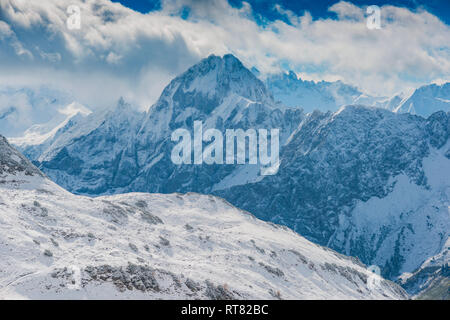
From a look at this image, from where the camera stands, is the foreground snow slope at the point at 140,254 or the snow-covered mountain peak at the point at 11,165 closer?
the foreground snow slope at the point at 140,254

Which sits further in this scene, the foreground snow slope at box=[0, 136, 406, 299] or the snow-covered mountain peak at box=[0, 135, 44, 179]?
the snow-covered mountain peak at box=[0, 135, 44, 179]

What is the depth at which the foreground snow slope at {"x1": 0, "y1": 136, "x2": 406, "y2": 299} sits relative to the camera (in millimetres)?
56188

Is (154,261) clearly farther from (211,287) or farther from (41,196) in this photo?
(41,196)

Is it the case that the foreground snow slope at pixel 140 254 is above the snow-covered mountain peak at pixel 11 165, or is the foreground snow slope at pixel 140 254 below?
below

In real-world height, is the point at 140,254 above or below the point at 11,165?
below

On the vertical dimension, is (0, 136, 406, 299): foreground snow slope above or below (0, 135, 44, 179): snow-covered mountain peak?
below

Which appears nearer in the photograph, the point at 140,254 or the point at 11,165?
the point at 140,254

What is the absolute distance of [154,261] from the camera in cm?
6875

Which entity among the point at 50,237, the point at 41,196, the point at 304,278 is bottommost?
the point at 304,278

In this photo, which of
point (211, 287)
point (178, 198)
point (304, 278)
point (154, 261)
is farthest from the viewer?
point (178, 198)

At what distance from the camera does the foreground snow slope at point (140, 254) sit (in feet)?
184

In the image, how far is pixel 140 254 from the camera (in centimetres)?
7056
